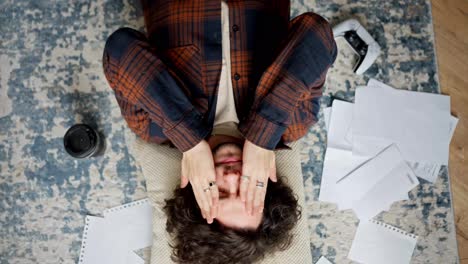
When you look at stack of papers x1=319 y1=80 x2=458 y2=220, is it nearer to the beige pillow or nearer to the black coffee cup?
the beige pillow

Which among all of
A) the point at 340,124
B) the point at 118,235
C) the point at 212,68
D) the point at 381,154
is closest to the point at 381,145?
the point at 381,154

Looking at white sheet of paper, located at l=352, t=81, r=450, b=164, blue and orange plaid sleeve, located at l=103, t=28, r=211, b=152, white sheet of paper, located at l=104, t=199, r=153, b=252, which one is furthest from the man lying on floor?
white sheet of paper, located at l=352, t=81, r=450, b=164

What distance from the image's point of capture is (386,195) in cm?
117

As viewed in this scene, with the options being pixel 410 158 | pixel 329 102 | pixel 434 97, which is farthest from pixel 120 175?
pixel 434 97

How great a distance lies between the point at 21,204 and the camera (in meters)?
1.18

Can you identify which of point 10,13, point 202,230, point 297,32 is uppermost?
point 10,13

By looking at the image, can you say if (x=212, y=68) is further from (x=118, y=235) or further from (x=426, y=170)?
(x=426, y=170)

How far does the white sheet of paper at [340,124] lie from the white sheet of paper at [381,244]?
25cm

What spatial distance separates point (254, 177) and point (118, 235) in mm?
537

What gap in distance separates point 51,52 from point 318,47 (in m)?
0.85

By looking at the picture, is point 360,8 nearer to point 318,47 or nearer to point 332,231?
point 318,47

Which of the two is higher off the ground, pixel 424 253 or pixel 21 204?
pixel 21 204

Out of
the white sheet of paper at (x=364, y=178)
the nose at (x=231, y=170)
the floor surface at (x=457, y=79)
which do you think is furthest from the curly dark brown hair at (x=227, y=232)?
the floor surface at (x=457, y=79)

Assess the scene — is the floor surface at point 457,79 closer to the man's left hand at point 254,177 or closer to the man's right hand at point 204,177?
the man's left hand at point 254,177
